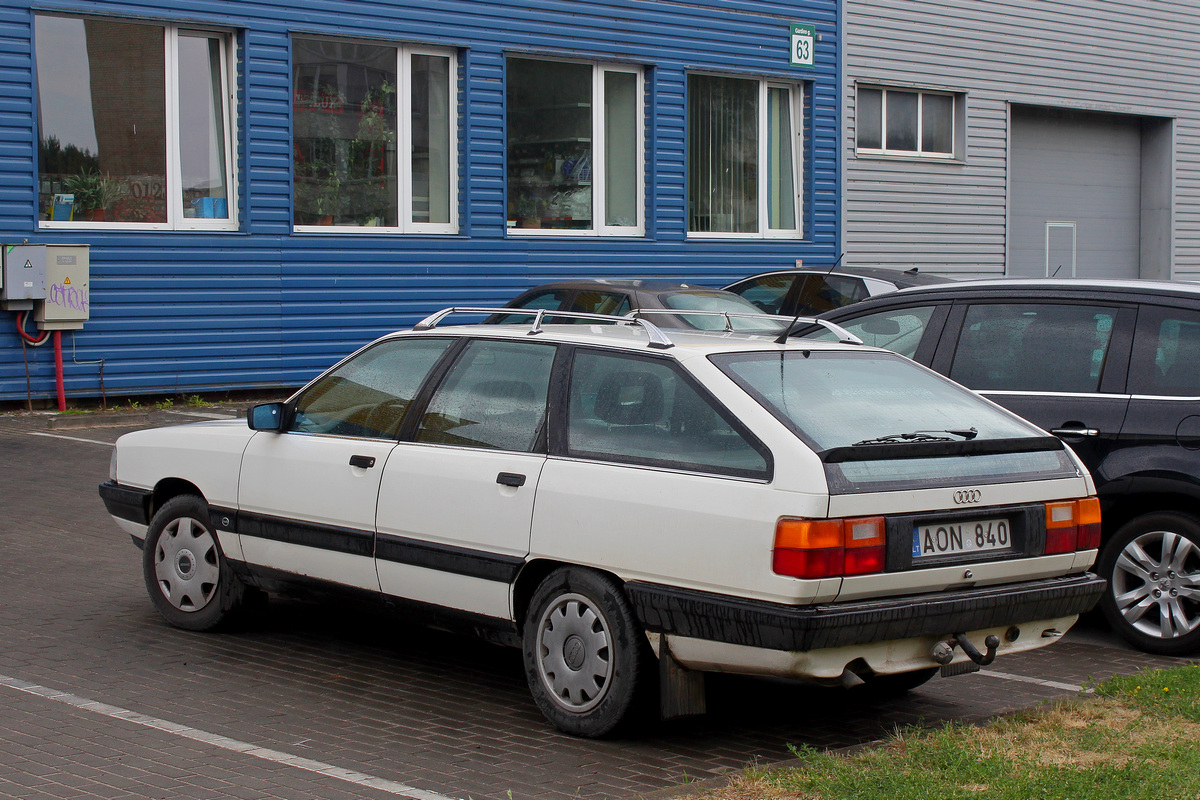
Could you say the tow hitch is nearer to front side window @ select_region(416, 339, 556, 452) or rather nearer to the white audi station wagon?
the white audi station wagon

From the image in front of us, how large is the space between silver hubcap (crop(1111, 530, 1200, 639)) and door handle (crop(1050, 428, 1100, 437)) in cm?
54

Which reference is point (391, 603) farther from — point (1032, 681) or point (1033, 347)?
point (1033, 347)

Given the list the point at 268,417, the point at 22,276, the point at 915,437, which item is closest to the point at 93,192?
the point at 22,276

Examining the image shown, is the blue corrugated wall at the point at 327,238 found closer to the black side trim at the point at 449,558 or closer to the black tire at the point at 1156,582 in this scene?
the black side trim at the point at 449,558

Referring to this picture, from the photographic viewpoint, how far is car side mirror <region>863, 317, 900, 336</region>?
26.2 ft

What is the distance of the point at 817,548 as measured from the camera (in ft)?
15.6

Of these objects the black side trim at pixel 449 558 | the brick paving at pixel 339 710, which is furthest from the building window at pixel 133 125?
the black side trim at pixel 449 558

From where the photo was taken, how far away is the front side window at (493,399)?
19.0ft

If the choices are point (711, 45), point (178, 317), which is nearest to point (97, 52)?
point (178, 317)

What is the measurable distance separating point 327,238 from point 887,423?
41.0 feet

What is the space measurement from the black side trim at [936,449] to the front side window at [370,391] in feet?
6.76

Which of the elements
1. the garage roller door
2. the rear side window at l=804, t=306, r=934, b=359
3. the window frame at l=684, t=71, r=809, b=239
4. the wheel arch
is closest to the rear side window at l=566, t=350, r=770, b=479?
the wheel arch

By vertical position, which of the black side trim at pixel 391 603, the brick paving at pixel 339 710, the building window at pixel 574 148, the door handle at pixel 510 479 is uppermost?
the building window at pixel 574 148

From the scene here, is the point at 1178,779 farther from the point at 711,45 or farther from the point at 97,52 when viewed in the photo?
the point at 711,45
